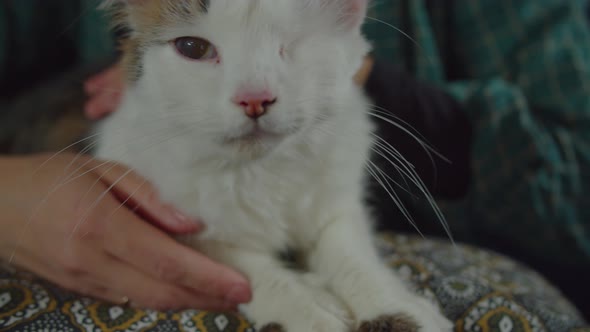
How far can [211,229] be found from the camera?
0.70 m

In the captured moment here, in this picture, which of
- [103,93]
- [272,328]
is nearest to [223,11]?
[272,328]

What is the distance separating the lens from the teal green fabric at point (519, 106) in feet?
3.41

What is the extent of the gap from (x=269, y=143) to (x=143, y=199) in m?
0.25

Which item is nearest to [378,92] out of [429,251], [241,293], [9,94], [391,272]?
[429,251]

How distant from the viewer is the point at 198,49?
2.00ft

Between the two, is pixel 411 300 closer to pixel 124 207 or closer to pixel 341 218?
pixel 341 218

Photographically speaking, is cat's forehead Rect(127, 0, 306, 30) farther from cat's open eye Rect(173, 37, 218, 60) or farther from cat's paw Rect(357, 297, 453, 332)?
cat's paw Rect(357, 297, 453, 332)

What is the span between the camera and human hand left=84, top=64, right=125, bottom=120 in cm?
93

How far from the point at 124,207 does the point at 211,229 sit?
0.14 meters

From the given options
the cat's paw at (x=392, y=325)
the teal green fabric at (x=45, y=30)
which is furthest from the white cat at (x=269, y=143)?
the teal green fabric at (x=45, y=30)

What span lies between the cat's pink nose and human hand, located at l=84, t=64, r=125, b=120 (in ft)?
1.48

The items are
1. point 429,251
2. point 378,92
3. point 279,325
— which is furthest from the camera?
point 378,92

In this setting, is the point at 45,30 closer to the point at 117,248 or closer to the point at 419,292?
the point at 117,248

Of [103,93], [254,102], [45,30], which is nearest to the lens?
[254,102]
